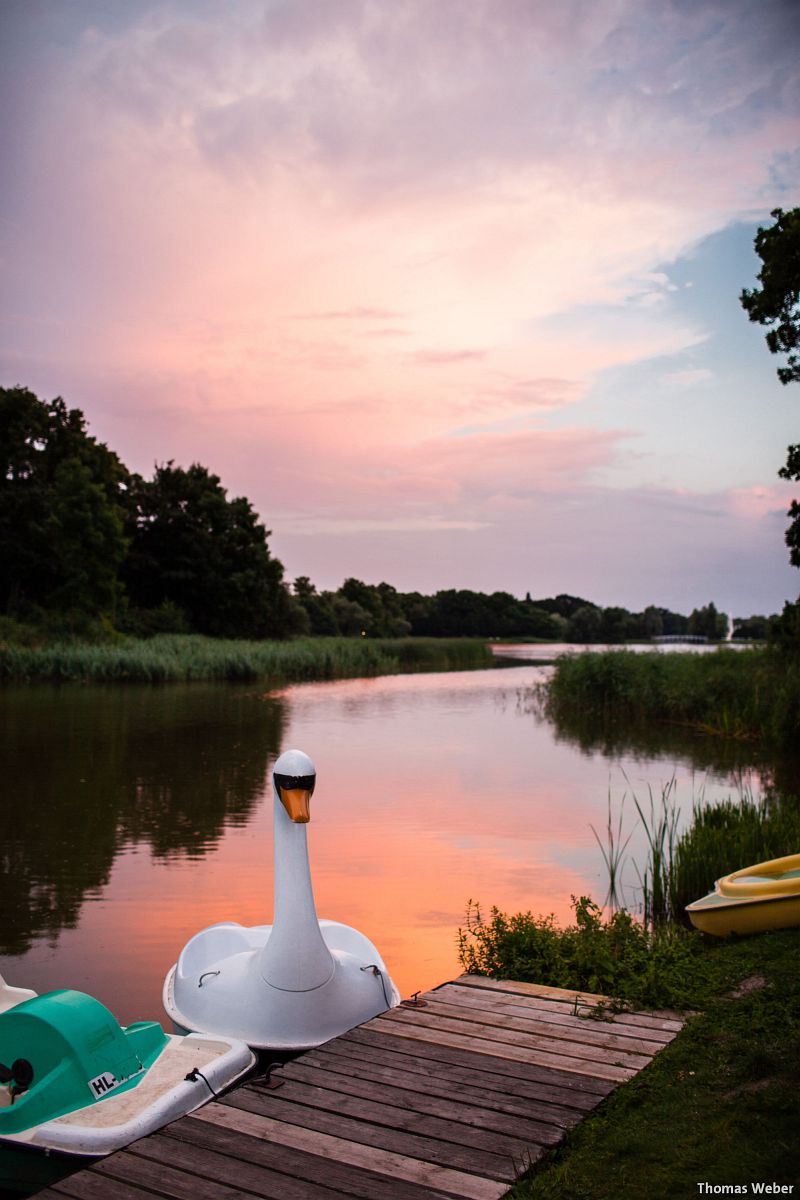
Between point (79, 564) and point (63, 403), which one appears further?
point (63, 403)

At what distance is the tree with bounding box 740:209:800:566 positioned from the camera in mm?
15312

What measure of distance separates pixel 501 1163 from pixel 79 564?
38984 mm

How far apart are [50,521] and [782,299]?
30.9 m

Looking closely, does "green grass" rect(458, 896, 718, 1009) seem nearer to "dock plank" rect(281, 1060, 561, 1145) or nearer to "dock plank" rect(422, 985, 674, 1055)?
"dock plank" rect(422, 985, 674, 1055)

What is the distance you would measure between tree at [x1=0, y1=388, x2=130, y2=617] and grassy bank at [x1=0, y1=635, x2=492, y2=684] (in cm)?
389

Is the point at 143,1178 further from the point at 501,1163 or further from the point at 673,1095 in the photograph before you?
the point at 673,1095

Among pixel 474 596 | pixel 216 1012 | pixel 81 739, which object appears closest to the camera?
pixel 216 1012

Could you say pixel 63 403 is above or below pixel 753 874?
above

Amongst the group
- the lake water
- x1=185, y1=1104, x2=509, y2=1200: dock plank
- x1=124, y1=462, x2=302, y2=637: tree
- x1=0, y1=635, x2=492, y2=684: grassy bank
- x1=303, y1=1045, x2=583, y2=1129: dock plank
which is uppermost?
x1=124, y1=462, x2=302, y2=637: tree

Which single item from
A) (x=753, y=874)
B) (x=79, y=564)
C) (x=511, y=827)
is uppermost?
(x=79, y=564)

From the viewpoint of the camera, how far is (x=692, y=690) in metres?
19.3

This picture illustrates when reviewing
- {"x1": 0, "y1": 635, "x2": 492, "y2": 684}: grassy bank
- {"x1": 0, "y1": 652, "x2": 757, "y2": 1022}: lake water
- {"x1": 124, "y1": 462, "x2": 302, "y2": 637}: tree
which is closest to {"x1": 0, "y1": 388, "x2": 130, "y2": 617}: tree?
{"x1": 0, "y1": 635, "x2": 492, "y2": 684}: grassy bank

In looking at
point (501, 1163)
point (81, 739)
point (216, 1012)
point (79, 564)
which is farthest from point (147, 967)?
point (79, 564)

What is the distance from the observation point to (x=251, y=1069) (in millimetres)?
3699
